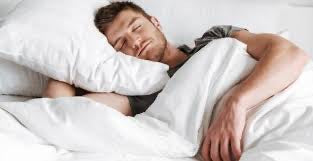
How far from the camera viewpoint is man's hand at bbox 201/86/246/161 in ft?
3.28

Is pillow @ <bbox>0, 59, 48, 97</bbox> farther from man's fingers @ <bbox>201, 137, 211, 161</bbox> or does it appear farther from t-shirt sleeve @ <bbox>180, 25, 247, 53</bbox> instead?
man's fingers @ <bbox>201, 137, 211, 161</bbox>

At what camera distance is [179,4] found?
160 cm

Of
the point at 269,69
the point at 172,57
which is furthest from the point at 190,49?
the point at 269,69

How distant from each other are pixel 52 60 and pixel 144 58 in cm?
27

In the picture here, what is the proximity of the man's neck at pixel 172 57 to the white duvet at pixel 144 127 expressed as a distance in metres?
0.28

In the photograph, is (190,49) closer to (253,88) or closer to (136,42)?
(136,42)

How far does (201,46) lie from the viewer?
4.39ft

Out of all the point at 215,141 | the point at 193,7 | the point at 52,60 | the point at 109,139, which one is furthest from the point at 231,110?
the point at 193,7

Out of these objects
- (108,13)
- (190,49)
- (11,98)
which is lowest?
(11,98)

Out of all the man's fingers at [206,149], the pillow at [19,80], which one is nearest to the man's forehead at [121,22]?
the pillow at [19,80]

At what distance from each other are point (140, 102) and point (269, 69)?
36 cm

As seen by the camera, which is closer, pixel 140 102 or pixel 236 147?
pixel 236 147

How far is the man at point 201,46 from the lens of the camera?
1.03 metres

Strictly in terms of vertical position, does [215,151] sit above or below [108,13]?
below
